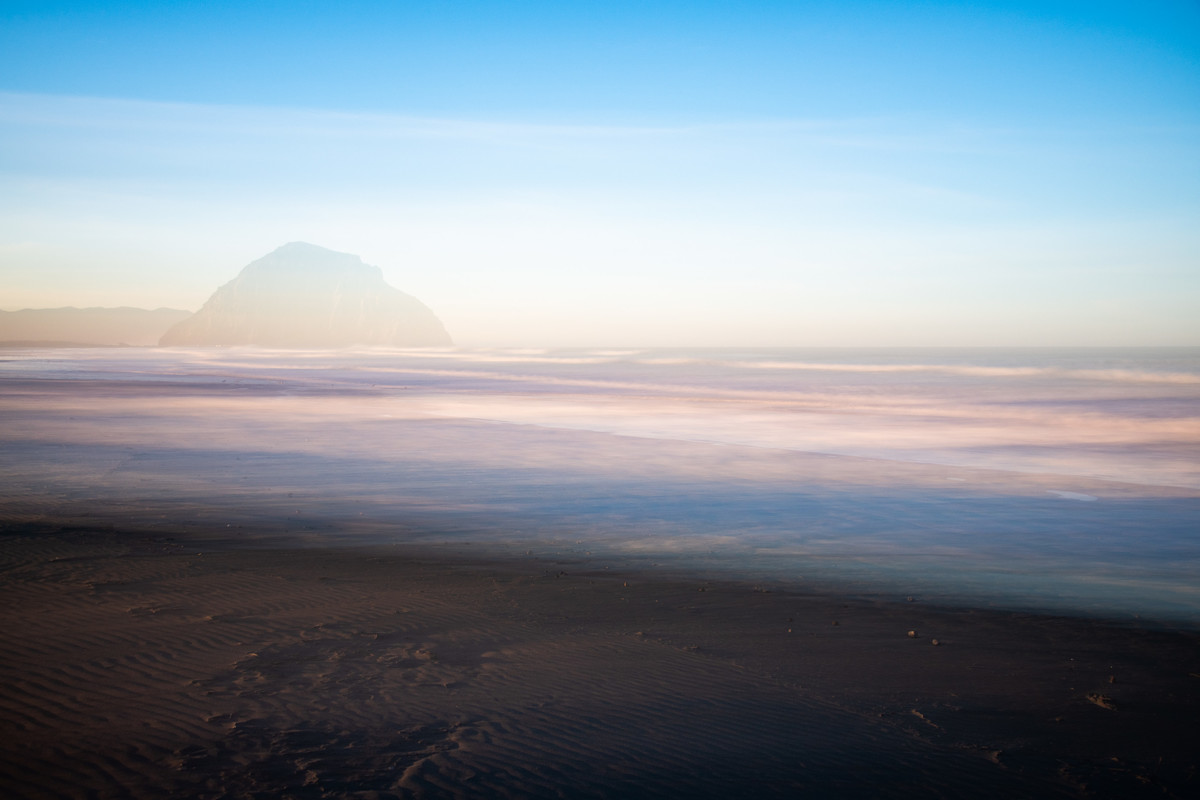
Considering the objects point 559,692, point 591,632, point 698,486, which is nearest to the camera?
point 559,692

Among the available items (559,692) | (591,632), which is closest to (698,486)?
(591,632)

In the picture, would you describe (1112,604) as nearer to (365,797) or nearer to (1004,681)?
(1004,681)

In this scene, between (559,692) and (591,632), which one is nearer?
(559,692)

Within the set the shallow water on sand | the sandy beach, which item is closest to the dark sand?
the sandy beach

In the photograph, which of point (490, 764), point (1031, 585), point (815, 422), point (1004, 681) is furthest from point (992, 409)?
point (490, 764)

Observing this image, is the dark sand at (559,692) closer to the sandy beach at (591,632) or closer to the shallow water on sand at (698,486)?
the sandy beach at (591,632)

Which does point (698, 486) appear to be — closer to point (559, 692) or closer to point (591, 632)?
point (591, 632)

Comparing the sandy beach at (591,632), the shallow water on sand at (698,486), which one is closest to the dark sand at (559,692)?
the sandy beach at (591,632)
